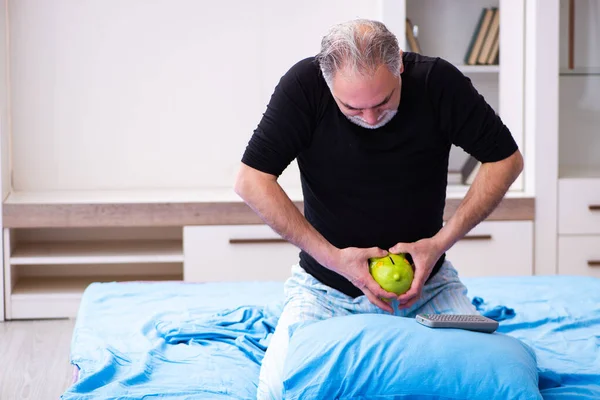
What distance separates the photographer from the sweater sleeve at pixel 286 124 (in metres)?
1.96

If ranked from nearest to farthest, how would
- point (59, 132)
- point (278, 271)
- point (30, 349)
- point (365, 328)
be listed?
point (365, 328), point (30, 349), point (278, 271), point (59, 132)

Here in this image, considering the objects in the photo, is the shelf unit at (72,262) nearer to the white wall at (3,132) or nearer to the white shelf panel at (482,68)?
the white wall at (3,132)

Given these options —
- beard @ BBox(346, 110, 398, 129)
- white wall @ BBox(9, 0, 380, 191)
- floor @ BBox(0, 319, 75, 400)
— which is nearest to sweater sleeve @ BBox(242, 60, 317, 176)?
beard @ BBox(346, 110, 398, 129)

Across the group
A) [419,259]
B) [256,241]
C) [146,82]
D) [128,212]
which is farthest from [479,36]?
[419,259]

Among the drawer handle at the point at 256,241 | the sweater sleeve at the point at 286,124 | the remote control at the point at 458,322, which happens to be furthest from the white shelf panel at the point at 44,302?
the remote control at the point at 458,322

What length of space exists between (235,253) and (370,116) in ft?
6.32

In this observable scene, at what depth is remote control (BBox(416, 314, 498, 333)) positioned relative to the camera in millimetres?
1681

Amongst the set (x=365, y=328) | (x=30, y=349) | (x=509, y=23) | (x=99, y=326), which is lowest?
(x=30, y=349)

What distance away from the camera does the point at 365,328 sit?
5.41ft

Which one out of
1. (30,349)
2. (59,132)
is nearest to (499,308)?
(30,349)

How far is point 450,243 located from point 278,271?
1788 mm

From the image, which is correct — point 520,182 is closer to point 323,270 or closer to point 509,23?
point 509,23

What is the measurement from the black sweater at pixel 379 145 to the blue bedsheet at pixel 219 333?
365 mm

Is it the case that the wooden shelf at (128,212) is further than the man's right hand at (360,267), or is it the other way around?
the wooden shelf at (128,212)
